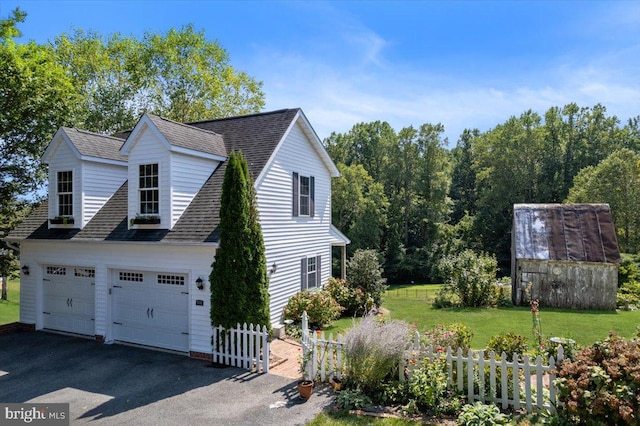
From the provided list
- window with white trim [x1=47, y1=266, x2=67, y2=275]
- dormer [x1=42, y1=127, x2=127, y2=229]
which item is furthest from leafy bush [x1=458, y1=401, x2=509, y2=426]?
window with white trim [x1=47, y1=266, x2=67, y2=275]

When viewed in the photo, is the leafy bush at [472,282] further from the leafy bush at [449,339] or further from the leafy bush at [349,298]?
the leafy bush at [449,339]

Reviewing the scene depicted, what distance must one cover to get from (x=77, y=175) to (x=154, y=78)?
2088 centimetres

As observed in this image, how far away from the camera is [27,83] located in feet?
53.5

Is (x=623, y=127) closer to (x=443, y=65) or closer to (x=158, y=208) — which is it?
(x=443, y=65)

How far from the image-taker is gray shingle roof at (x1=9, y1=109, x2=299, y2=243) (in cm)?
1142

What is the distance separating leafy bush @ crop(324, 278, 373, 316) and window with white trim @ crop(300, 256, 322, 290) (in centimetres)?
63

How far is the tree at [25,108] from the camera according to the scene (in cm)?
1609

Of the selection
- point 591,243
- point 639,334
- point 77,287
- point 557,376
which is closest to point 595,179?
point 591,243

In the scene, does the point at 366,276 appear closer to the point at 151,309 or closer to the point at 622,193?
the point at 151,309

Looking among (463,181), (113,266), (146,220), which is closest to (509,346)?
(146,220)

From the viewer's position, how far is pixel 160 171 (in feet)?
39.1

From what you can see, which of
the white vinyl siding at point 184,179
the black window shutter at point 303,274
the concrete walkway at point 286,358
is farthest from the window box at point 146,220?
the black window shutter at point 303,274

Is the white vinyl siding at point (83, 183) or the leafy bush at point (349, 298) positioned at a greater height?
the white vinyl siding at point (83, 183)

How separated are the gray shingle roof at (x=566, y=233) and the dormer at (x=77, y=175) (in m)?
18.4
